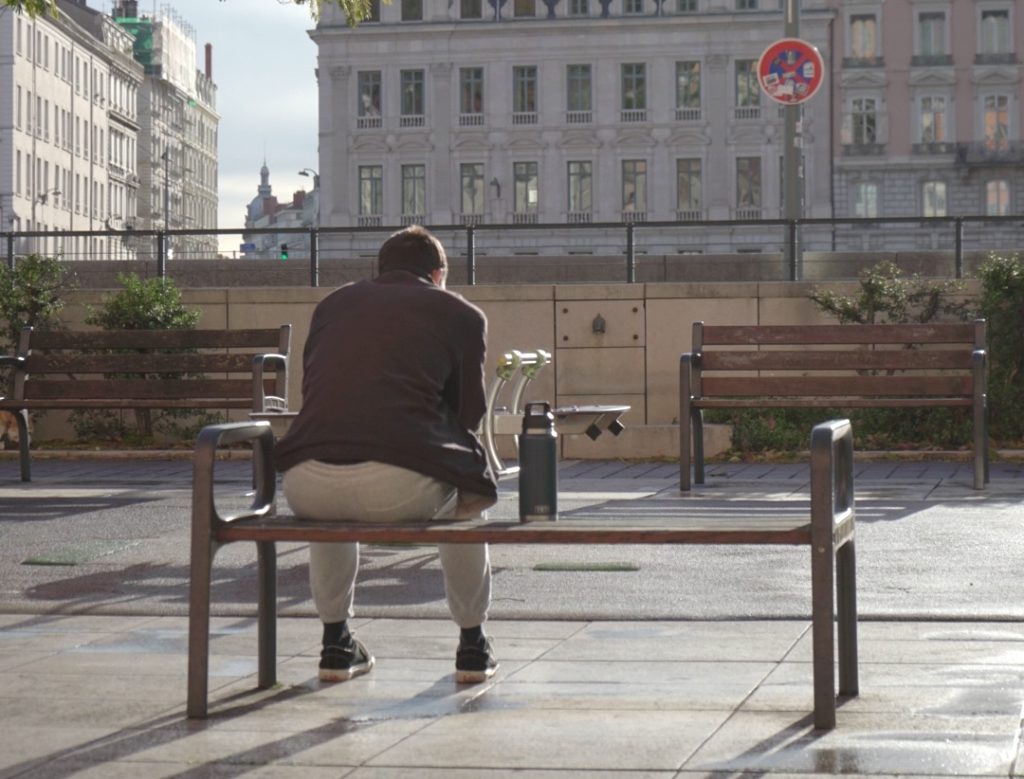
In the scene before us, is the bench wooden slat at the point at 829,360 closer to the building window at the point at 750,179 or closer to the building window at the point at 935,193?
the building window at the point at 750,179

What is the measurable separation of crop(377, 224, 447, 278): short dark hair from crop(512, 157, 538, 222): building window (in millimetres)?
73987

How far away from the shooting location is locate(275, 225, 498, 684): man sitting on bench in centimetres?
566

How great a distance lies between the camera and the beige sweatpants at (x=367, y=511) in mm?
5645

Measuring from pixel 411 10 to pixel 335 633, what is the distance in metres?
77.4

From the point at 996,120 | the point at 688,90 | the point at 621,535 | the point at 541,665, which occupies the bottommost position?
the point at 541,665

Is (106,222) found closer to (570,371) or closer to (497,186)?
(497,186)

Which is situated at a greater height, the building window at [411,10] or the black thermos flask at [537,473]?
the building window at [411,10]

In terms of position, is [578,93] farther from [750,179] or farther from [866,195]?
[866,195]

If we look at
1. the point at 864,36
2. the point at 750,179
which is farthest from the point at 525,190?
the point at 864,36

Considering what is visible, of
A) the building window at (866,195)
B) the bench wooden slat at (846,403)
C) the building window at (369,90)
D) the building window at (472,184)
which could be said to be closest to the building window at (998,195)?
the building window at (866,195)

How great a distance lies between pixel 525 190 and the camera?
8050cm

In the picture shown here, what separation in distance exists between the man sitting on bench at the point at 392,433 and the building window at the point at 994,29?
3132 inches

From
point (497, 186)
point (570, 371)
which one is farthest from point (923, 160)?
point (570, 371)

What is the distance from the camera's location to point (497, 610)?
24.2 feet
